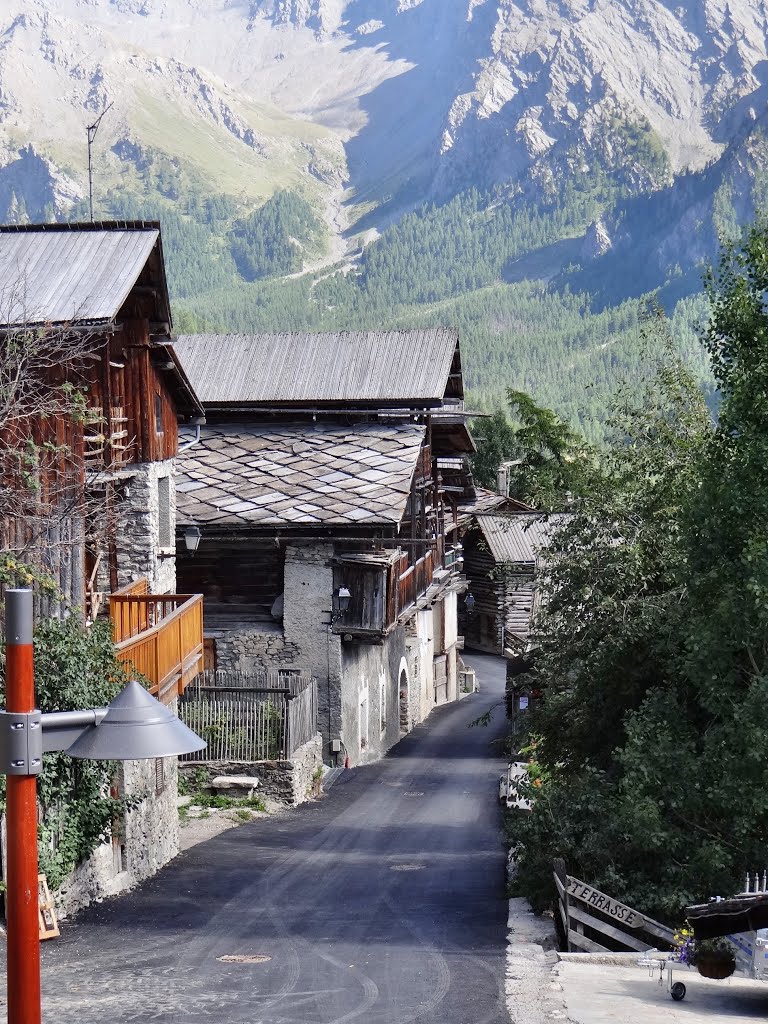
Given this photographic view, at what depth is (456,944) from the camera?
16078mm

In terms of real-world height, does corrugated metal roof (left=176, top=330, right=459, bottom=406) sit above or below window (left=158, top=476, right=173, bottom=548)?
above

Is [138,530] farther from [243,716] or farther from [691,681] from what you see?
[691,681]

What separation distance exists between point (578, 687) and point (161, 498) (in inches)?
343

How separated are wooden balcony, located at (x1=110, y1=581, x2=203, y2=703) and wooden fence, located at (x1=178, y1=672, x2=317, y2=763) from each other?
12.8ft

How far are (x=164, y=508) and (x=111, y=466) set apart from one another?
4.54m

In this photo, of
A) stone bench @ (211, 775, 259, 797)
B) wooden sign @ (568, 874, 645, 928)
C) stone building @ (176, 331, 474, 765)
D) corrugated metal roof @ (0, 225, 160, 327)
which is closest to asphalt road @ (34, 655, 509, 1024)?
stone bench @ (211, 775, 259, 797)

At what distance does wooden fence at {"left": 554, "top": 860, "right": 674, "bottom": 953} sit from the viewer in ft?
51.4

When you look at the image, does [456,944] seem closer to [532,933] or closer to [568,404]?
[532,933]

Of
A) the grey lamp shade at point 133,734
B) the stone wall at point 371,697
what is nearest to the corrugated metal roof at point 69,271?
the stone wall at point 371,697

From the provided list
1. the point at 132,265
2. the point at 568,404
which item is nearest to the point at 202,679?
the point at 132,265

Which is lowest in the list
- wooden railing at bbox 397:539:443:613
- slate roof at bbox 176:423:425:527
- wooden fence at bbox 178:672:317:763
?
wooden fence at bbox 178:672:317:763

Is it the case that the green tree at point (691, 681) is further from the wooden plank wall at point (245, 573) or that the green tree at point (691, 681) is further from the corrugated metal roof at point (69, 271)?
the wooden plank wall at point (245, 573)

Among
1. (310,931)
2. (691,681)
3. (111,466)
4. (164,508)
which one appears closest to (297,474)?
(164,508)

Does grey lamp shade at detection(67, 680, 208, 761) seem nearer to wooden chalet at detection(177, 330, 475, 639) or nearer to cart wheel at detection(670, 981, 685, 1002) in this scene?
cart wheel at detection(670, 981, 685, 1002)
